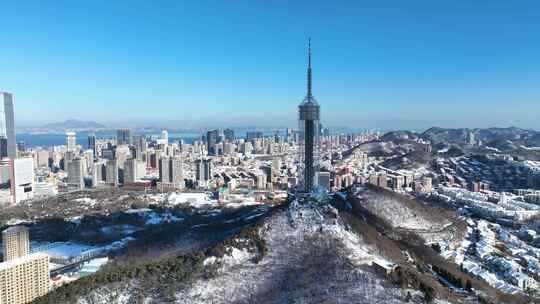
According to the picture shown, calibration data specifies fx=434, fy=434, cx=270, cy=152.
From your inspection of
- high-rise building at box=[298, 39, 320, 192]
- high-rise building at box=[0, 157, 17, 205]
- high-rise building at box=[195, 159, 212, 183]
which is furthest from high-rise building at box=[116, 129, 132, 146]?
high-rise building at box=[298, 39, 320, 192]

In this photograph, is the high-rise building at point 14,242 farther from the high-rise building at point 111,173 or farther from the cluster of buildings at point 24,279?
the high-rise building at point 111,173

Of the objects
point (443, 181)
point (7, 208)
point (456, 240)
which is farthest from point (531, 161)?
point (7, 208)

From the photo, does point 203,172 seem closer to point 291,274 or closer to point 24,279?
point 24,279

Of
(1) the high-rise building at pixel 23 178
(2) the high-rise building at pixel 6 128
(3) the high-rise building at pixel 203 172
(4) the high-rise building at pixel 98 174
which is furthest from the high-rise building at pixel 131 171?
(2) the high-rise building at pixel 6 128

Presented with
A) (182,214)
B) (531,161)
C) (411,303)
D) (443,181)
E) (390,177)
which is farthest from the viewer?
(531,161)

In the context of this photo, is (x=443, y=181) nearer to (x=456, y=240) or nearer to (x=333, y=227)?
(x=456, y=240)

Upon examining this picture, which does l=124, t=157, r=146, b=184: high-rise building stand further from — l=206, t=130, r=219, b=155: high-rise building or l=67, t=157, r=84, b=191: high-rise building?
l=206, t=130, r=219, b=155: high-rise building
